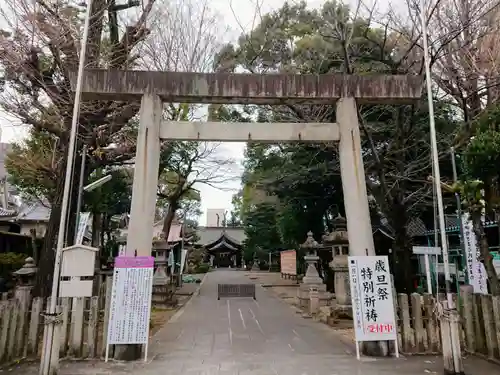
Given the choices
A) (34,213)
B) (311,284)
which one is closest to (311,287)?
(311,284)

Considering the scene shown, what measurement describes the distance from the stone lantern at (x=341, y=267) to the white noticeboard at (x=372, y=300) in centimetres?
Result: 515

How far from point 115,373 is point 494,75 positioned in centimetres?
1041

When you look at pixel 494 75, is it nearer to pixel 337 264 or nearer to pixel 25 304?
pixel 337 264

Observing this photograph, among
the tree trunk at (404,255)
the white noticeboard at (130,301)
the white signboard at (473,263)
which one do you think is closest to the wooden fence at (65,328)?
the white noticeboard at (130,301)

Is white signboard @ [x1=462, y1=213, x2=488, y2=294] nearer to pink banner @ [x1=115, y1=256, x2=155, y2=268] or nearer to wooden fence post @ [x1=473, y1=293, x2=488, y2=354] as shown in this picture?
wooden fence post @ [x1=473, y1=293, x2=488, y2=354]

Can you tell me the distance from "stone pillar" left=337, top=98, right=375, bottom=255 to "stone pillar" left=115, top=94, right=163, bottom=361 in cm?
375

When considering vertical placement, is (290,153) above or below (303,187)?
above

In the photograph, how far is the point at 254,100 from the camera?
7883 millimetres

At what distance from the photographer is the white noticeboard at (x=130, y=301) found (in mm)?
6668

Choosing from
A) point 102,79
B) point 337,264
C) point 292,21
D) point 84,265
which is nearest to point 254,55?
point 292,21

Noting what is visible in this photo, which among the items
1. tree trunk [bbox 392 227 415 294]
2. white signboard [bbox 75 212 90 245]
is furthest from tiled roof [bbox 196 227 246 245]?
tree trunk [bbox 392 227 415 294]

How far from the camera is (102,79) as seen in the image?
7395 mm

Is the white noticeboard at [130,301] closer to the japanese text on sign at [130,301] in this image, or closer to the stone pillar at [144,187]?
the japanese text on sign at [130,301]

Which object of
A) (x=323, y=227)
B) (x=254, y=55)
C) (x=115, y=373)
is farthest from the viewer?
(x=323, y=227)
